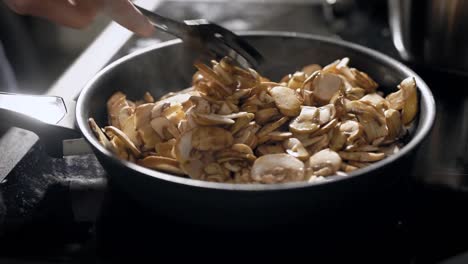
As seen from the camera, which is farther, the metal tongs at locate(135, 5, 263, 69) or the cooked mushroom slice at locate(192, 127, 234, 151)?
the metal tongs at locate(135, 5, 263, 69)

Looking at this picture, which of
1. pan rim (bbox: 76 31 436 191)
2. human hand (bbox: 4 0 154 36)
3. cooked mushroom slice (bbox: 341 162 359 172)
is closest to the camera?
pan rim (bbox: 76 31 436 191)

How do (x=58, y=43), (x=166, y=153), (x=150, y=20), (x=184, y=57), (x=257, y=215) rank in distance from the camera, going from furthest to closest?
1. (x=58, y=43)
2. (x=184, y=57)
3. (x=150, y=20)
4. (x=166, y=153)
5. (x=257, y=215)

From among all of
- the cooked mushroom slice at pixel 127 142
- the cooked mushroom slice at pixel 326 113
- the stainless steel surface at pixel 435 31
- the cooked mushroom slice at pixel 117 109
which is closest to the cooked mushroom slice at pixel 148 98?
the cooked mushroom slice at pixel 117 109

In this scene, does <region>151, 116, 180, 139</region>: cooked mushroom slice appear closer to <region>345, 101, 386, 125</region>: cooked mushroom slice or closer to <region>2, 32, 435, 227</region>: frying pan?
<region>2, 32, 435, 227</region>: frying pan

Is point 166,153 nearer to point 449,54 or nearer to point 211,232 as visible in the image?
point 211,232

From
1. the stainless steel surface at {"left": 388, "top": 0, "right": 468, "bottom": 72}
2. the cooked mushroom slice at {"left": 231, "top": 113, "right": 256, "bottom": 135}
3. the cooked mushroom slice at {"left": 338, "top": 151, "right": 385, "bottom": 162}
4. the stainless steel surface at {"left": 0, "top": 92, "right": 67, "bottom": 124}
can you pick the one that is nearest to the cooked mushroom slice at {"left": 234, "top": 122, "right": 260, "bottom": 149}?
the cooked mushroom slice at {"left": 231, "top": 113, "right": 256, "bottom": 135}

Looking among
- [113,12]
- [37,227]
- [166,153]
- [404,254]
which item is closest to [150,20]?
[113,12]
